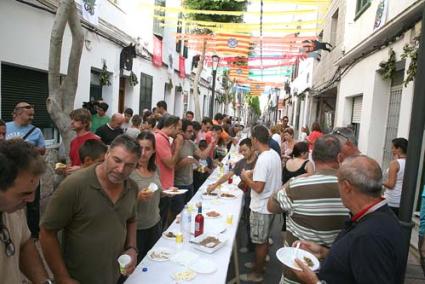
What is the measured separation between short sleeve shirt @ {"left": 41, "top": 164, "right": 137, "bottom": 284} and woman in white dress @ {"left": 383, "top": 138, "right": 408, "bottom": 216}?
A: 3.72m

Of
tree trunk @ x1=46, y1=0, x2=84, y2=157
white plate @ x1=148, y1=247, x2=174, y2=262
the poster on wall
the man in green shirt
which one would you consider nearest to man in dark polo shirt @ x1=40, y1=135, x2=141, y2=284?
white plate @ x1=148, y1=247, x2=174, y2=262

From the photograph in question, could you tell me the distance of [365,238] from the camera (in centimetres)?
191

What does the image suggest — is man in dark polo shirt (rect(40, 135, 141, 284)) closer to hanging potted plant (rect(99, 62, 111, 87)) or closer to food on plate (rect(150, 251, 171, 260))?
food on plate (rect(150, 251, 171, 260))

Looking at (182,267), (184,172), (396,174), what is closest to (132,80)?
(184,172)

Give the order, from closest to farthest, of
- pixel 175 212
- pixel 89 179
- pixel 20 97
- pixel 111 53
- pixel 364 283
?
pixel 364 283 → pixel 89 179 → pixel 175 212 → pixel 20 97 → pixel 111 53

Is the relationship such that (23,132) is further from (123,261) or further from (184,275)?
(184,275)

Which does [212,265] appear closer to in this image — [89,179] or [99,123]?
[89,179]

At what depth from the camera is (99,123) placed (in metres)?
7.81

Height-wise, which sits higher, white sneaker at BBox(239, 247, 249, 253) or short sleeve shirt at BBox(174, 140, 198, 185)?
short sleeve shirt at BBox(174, 140, 198, 185)

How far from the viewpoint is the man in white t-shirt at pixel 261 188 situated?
4.38 metres

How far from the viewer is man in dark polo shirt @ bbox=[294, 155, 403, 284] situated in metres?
1.87

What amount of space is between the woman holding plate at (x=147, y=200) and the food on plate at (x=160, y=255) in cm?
43

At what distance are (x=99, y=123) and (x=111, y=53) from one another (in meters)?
3.72

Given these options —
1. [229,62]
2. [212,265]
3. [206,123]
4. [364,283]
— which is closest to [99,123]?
[206,123]
